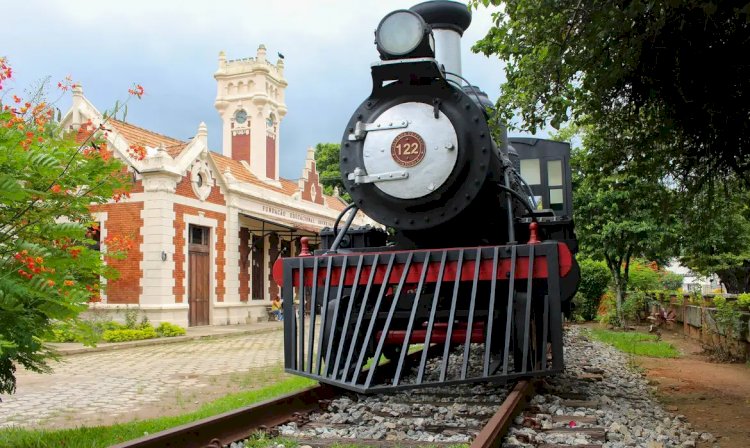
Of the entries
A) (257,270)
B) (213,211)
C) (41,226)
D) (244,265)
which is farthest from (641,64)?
(257,270)

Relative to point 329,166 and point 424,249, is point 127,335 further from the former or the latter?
point 329,166

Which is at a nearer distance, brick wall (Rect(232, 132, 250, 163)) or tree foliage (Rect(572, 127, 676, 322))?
tree foliage (Rect(572, 127, 676, 322))

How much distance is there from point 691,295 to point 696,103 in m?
9.18

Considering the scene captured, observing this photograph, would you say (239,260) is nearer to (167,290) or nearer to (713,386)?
(167,290)

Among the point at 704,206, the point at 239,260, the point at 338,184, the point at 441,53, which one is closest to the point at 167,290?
the point at 239,260

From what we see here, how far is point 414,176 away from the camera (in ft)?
16.4

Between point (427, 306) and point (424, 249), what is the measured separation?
462 mm

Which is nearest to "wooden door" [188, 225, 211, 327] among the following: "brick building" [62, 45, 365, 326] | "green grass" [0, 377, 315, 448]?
"brick building" [62, 45, 365, 326]

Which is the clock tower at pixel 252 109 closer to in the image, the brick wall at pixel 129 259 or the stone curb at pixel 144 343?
the brick wall at pixel 129 259

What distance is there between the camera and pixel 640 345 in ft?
37.0

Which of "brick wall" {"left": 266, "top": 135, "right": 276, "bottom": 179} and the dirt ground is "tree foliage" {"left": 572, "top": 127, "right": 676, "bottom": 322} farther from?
"brick wall" {"left": 266, "top": 135, "right": 276, "bottom": 179}

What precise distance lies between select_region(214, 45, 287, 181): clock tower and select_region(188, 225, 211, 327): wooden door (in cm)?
673

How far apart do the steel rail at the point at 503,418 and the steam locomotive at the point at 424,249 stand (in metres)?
0.17

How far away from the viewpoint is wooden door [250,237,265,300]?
20.7 m
